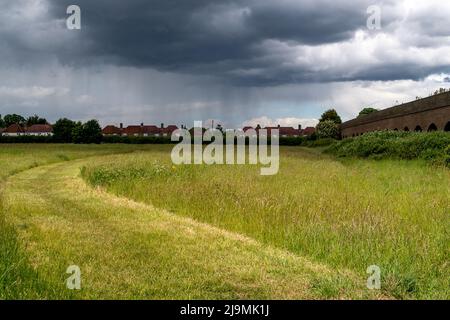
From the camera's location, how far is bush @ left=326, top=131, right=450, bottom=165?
26.9m

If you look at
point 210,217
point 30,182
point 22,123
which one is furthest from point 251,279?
point 22,123

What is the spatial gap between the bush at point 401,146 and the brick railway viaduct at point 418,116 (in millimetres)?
3207

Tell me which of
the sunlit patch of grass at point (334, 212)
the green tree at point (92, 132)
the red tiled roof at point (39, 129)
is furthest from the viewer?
the red tiled roof at point (39, 129)

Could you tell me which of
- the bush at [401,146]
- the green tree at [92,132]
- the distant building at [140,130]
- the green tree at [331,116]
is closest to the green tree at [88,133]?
the green tree at [92,132]

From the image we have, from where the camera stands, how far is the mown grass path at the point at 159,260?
5.98m

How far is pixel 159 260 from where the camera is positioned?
7.36 meters

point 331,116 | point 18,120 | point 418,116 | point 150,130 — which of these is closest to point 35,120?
point 18,120

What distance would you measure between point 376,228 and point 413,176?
10362mm

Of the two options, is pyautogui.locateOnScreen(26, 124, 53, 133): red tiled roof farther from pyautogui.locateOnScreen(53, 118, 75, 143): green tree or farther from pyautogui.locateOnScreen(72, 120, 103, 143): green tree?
pyautogui.locateOnScreen(72, 120, 103, 143): green tree

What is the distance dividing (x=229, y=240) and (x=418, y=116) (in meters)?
38.5

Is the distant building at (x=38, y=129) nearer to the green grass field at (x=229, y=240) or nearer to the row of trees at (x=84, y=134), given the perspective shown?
the row of trees at (x=84, y=134)

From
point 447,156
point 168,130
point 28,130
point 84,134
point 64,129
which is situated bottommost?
point 447,156

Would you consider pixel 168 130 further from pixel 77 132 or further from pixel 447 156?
pixel 447 156

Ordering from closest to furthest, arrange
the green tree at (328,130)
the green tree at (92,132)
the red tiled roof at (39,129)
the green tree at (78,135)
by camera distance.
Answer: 1. the green tree at (328,130)
2. the green tree at (92,132)
3. the green tree at (78,135)
4. the red tiled roof at (39,129)
